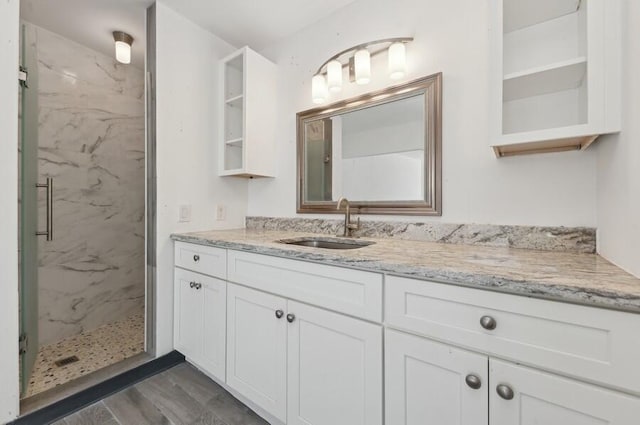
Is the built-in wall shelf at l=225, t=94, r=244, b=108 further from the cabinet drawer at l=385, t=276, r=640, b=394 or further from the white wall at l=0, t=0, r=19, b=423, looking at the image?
the cabinet drawer at l=385, t=276, r=640, b=394

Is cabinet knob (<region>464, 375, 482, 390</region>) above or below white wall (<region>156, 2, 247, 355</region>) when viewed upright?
below

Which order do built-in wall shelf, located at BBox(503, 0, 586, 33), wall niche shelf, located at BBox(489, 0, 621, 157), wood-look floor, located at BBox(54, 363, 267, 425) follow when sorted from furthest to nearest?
wood-look floor, located at BBox(54, 363, 267, 425)
built-in wall shelf, located at BBox(503, 0, 586, 33)
wall niche shelf, located at BBox(489, 0, 621, 157)

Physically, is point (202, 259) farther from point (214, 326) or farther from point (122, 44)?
point (122, 44)

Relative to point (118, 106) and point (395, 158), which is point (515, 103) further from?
point (118, 106)

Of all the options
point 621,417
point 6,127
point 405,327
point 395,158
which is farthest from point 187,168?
point 621,417

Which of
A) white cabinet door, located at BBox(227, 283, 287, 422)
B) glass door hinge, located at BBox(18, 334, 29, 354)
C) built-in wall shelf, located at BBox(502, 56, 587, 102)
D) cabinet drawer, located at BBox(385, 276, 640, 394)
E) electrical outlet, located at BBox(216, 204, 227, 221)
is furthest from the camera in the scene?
electrical outlet, located at BBox(216, 204, 227, 221)

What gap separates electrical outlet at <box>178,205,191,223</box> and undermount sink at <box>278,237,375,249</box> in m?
0.80

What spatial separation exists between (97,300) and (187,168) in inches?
58.7

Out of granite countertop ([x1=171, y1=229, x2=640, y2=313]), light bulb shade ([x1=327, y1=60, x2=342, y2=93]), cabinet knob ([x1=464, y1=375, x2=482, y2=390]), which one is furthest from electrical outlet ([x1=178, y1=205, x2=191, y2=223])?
cabinet knob ([x1=464, y1=375, x2=482, y2=390])

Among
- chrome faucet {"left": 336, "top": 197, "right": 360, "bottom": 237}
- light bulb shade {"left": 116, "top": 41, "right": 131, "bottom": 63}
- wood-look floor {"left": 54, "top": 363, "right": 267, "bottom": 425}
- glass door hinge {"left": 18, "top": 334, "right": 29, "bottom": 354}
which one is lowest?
wood-look floor {"left": 54, "top": 363, "right": 267, "bottom": 425}

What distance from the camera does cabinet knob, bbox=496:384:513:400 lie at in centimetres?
73

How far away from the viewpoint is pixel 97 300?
238 centimetres

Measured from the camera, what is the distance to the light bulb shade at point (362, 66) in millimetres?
1588

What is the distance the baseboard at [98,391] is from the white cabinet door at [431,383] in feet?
4.96
